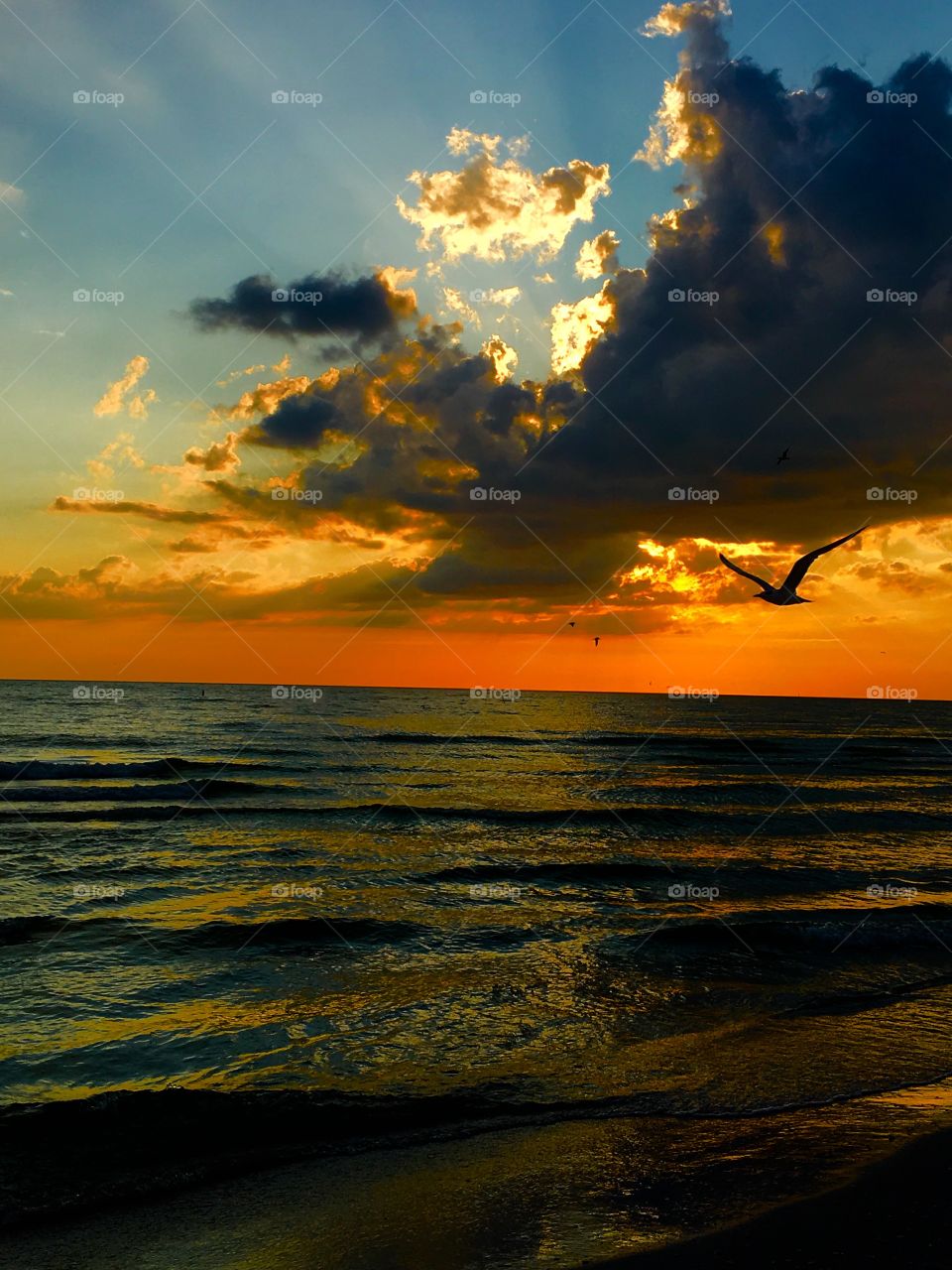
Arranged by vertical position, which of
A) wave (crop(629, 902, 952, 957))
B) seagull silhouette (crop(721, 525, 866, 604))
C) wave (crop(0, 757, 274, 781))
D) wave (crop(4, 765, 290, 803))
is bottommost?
wave (crop(629, 902, 952, 957))

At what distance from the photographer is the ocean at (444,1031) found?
6219 millimetres

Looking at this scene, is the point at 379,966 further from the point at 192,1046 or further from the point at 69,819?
the point at 69,819

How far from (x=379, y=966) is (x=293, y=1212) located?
6400 mm

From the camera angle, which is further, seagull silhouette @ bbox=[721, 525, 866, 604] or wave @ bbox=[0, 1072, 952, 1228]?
seagull silhouette @ bbox=[721, 525, 866, 604]

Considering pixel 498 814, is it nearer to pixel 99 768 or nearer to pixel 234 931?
pixel 234 931

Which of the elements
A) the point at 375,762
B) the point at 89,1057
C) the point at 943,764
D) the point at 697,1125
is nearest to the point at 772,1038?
the point at 697,1125

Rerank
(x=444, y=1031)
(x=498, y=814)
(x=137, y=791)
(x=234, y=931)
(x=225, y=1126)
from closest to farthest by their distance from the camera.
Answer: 1. (x=225, y=1126)
2. (x=444, y=1031)
3. (x=234, y=931)
4. (x=498, y=814)
5. (x=137, y=791)

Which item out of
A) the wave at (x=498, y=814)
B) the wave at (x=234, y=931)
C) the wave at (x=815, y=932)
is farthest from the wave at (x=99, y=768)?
the wave at (x=815, y=932)

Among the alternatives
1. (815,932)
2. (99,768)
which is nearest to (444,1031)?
(815,932)

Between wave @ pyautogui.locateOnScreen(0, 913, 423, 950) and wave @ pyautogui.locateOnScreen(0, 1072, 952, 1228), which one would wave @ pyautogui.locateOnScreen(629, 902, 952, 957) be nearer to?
wave @ pyautogui.locateOnScreen(0, 913, 423, 950)

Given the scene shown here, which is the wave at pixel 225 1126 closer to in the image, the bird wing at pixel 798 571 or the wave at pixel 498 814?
the bird wing at pixel 798 571

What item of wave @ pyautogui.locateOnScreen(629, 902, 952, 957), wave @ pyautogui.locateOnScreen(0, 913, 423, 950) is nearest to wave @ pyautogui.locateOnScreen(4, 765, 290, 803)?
wave @ pyautogui.locateOnScreen(0, 913, 423, 950)

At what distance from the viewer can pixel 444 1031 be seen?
9.84 meters

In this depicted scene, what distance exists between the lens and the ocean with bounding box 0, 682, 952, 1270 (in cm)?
622
